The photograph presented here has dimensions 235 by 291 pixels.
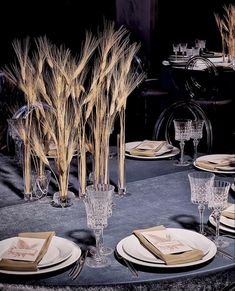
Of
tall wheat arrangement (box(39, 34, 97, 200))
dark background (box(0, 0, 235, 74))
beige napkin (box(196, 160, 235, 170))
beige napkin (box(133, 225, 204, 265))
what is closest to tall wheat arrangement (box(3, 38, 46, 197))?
tall wheat arrangement (box(39, 34, 97, 200))

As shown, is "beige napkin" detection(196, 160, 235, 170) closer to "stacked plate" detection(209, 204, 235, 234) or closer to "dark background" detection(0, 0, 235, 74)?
"stacked plate" detection(209, 204, 235, 234)

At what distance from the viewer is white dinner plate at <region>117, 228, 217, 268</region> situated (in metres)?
1.46

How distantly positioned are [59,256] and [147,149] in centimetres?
117

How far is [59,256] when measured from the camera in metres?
1.52

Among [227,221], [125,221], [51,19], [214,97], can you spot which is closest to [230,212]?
[227,221]

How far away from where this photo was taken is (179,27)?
25.4 feet

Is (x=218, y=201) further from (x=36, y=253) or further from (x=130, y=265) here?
(x=36, y=253)

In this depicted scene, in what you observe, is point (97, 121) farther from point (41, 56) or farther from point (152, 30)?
point (152, 30)

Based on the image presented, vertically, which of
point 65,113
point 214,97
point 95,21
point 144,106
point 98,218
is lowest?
point 144,106

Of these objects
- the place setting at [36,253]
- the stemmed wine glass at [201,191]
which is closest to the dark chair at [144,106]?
the stemmed wine glass at [201,191]

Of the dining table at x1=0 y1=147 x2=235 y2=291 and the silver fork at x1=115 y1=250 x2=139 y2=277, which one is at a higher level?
the silver fork at x1=115 y1=250 x2=139 y2=277

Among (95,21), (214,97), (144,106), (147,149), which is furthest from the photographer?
(95,21)

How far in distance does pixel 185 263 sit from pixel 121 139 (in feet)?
2.37

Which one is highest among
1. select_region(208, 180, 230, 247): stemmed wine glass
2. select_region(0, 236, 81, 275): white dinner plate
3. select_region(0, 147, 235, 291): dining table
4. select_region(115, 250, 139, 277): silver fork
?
select_region(208, 180, 230, 247): stemmed wine glass
